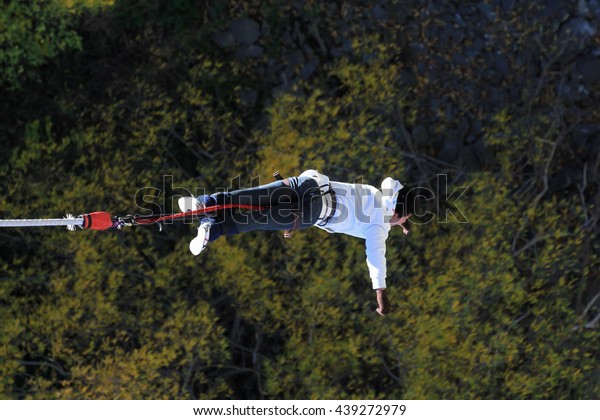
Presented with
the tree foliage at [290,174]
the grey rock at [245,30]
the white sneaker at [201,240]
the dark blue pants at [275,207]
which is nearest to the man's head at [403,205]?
the dark blue pants at [275,207]

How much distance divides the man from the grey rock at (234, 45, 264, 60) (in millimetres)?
8333

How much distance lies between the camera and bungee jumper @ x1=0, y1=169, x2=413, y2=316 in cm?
934

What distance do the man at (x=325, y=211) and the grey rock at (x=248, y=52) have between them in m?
8.33

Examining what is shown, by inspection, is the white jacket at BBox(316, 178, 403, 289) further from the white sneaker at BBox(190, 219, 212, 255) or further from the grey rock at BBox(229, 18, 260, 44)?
the grey rock at BBox(229, 18, 260, 44)

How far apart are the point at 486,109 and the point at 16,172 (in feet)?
26.0

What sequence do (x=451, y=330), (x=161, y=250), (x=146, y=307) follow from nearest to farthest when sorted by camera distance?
(x=451, y=330) → (x=146, y=307) → (x=161, y=250)

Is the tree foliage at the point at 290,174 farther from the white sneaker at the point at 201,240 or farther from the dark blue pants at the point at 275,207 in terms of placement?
the white sneaker at the point at 201,240

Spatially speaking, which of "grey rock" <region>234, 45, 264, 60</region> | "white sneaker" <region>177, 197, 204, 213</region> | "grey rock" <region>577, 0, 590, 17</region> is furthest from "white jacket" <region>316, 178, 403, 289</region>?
"grey rock" <region>577, 0, 590, 17</region>

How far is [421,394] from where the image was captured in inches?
602

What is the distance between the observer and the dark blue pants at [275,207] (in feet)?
30.9

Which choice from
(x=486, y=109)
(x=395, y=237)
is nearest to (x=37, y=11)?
(x=395, y=237)

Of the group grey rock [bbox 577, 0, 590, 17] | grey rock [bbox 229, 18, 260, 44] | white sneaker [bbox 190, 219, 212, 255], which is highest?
grey rock [bbox 229, 18, 260, 44]

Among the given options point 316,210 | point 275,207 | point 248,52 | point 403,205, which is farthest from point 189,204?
point 248,52

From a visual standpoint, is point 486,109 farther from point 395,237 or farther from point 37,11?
point 37,11
